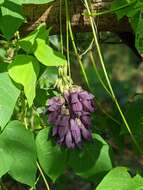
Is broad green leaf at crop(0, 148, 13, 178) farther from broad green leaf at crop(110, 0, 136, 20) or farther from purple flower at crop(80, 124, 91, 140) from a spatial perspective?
broad green leaf at crop(110, 0, 136, 20)

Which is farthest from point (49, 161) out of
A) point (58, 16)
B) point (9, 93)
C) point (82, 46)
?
point (82, 46)

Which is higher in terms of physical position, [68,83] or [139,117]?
[68,83]

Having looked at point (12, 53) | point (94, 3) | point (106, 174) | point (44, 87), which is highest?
point (94, 3)

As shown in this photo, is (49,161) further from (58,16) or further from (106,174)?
(58,16)

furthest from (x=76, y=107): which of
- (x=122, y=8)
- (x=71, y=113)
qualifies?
(x=122, y=8)

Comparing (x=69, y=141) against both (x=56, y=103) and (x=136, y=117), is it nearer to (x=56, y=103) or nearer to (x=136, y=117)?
(x=56, y=103)

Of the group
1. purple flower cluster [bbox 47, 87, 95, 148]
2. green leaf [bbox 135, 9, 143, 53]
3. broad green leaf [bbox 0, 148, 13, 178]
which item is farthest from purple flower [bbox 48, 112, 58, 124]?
green leaf [bbox 135, 9, 143, 53]

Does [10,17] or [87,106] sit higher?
[10,17]
